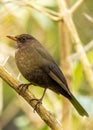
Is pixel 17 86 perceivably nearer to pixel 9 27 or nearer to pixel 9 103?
pixel 9 27

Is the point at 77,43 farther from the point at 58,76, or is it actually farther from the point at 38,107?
the point at 38,107

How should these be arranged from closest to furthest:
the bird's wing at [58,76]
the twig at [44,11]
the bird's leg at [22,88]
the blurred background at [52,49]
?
the bird's leg at [22,88]
the bird's wing at [58,76]
the twig at [44,11]
the blurred background at [52,49]

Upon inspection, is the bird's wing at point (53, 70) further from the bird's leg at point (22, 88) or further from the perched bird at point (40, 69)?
the bird's leg at point (22, 88)

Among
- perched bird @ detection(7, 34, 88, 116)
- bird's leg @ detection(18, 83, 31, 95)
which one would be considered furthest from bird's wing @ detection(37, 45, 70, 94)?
bird's leg @ detection(18, 83, 31, 95)

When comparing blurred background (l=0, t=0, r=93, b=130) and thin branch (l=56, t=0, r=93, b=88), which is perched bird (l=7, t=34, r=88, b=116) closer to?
blurred background (l=0, t=0, r=93, b=130)

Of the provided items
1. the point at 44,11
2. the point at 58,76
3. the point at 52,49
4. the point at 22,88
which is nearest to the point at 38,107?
the point at 22,88

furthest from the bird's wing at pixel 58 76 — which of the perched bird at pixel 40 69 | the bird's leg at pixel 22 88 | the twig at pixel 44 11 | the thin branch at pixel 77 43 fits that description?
the twig at pixel 44 11

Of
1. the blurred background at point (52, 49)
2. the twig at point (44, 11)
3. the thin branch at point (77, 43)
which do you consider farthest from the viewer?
the blurred background at point (52, 49)
